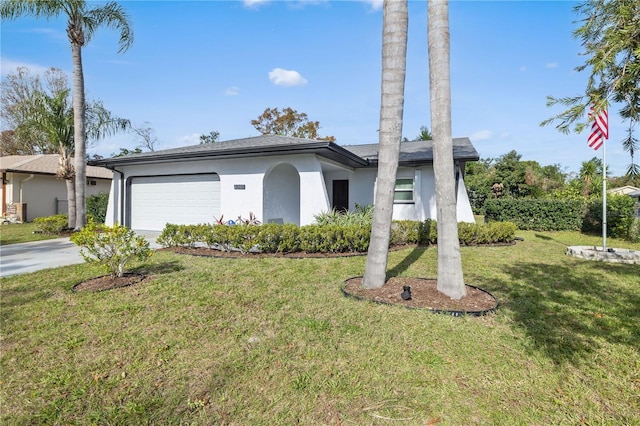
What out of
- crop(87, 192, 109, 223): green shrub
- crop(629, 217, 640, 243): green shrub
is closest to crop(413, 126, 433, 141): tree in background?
crop(629, 217, 640, 243): green shrub

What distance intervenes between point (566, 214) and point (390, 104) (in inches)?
511

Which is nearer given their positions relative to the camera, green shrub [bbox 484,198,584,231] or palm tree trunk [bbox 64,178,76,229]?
palm tree trunk [bbox 64,178,76,229]

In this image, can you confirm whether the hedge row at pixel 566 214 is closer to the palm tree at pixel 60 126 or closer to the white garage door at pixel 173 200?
the white garage door at pixel 173 200

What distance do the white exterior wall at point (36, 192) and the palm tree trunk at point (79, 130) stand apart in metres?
8.86

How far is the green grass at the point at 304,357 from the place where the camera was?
2213 millimetres

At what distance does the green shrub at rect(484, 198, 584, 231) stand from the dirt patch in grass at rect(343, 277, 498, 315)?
11.5 m

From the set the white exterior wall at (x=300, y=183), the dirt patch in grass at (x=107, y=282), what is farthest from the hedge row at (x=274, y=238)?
the dirt patch in grass at (x=107, y=282)

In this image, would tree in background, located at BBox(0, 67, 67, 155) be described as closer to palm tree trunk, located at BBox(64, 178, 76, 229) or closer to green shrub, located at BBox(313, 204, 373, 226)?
palm tree trunk, located at BBox(64, 178, 76, 229)

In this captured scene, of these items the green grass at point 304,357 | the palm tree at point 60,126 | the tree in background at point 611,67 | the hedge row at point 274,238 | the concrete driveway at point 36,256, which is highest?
the palm tree at point 60,126

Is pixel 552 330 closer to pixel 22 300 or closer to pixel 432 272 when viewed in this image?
pixel 432 272

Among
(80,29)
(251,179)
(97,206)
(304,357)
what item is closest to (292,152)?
(251,179)

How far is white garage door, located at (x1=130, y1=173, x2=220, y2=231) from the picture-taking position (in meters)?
11.8

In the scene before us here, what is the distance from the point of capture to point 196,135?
123 feet

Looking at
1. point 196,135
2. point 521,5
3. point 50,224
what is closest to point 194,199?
point 50,224
